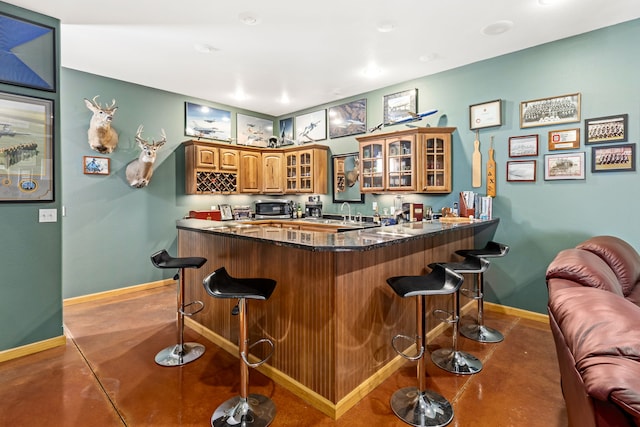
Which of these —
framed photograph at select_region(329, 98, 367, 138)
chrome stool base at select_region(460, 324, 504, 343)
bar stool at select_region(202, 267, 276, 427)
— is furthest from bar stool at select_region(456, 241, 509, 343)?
framed photograph at select_region(329, 98, 367, 138)

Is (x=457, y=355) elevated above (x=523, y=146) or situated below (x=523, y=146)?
below

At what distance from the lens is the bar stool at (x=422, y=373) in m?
1.93

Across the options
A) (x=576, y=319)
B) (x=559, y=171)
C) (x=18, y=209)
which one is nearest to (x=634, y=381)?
(x=576, y=319)

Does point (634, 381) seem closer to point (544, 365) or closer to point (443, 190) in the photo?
point (544, 365)

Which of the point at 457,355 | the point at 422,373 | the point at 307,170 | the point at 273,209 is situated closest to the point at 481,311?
the point at 457,355

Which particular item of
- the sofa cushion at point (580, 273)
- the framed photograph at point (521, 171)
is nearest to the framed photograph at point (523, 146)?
the framed photograph at point (521, 171)

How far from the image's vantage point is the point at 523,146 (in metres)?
3.70

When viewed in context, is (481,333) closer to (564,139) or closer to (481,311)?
(481,311)

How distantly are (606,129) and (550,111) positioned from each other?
0.54 metres

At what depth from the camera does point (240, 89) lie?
5039mm

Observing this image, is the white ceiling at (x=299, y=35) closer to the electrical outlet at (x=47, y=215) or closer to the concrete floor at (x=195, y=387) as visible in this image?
the electrical outlet at (x=47, y=215)

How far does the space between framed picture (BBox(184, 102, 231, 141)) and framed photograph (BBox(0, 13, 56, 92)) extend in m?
2.41

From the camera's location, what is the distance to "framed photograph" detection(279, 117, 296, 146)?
641 centimetres

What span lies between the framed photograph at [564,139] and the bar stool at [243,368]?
346 centimetres
